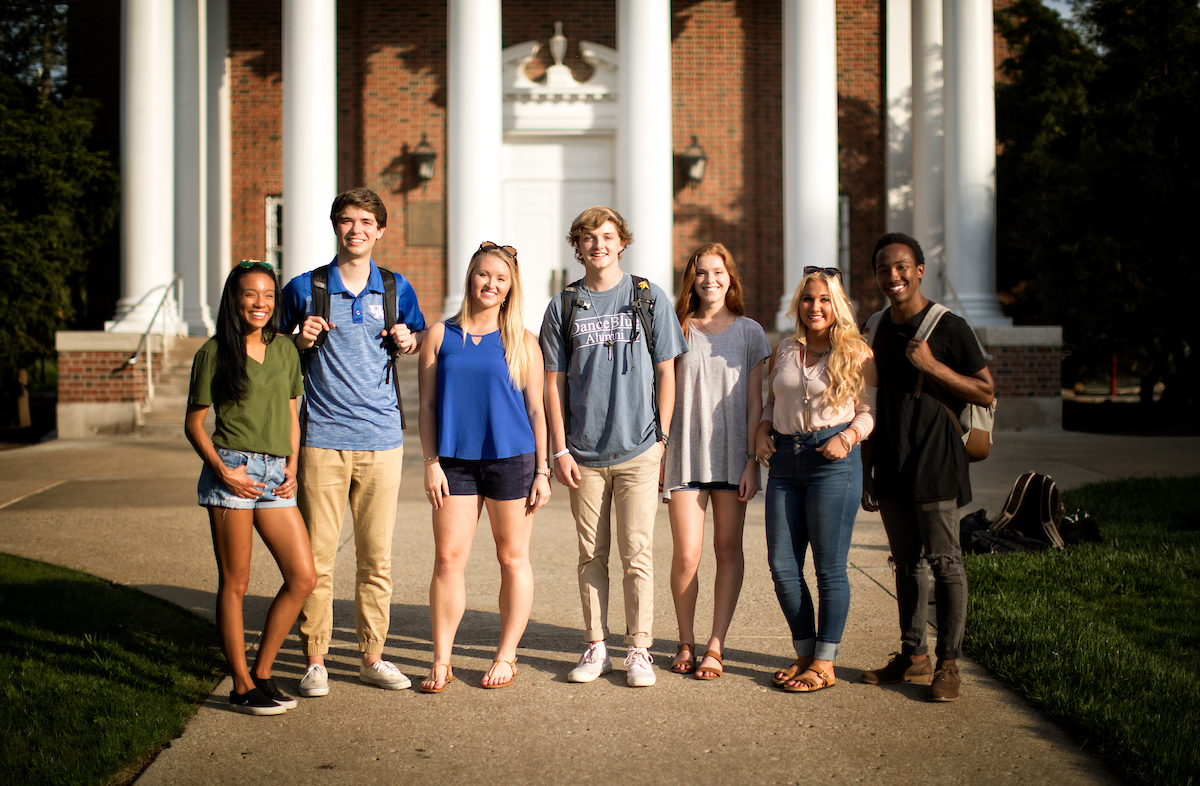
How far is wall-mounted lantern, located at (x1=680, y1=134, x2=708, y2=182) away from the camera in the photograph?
14.9 meters

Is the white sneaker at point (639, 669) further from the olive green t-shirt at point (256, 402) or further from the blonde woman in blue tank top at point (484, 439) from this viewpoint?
the olive green t-shirt at point (256, 402)

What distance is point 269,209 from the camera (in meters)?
15.4

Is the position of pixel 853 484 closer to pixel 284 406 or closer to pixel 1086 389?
pixel 284 406

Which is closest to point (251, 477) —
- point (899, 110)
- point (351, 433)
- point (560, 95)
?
point (351, 433)

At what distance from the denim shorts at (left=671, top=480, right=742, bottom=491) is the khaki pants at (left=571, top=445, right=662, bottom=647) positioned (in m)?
0.13

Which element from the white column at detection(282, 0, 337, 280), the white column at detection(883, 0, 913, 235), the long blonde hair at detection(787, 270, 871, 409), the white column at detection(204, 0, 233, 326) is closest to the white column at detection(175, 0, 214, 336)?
the white column at detection(204, 0, 233, 326)

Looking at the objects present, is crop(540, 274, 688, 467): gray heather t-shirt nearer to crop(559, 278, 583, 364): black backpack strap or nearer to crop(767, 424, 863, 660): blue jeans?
crop(559, 278, 583, 364): black backpack strap

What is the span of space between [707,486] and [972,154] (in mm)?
10520

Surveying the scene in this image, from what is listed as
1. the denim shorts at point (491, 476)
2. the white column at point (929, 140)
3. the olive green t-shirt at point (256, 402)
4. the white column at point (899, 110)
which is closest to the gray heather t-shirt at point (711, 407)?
the denim shorts at point (491, 476)

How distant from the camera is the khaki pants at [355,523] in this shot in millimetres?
3794

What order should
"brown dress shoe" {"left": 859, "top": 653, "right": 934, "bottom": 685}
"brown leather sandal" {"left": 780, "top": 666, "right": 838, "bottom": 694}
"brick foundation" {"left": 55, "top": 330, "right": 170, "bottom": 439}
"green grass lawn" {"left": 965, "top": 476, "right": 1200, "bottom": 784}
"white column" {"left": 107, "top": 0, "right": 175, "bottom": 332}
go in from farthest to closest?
"white column" {"left": 107, "top": 0, "right": 175, "bottom": 332}, "brick foundation" {"left": 55, "top": 330, "right": 170, "bottom": 439}, "brown dress shoe" {"left": 859, "top": 653, "right": 934, "bottom": 685}, "brown leather sandal" {"left": 780, "top": 666, "right": 838, "bottom": 694}, "green grass lawn" {"left": 965, "top": 476, "right": 1200, "bottom": 784}

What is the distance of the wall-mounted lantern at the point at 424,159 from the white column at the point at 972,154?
7455 mm

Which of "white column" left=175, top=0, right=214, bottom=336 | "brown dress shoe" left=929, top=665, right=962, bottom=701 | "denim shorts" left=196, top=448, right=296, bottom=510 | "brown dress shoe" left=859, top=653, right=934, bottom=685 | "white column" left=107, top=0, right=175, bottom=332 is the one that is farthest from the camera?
"white column" left=175, top=0, right=214, bottom=336

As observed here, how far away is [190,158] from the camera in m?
14.4
